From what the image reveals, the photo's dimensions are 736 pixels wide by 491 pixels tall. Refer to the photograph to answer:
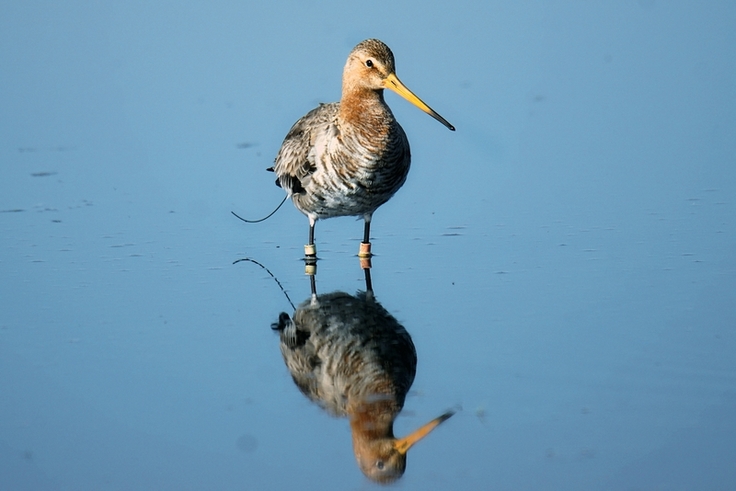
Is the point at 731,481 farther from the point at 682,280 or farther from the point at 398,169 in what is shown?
the point at 398,169

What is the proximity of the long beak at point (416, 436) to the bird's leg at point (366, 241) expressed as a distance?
3047 mm

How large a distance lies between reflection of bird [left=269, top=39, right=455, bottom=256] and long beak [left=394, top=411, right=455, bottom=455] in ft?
10.1

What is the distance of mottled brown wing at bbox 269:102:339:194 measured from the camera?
9016 millimetres

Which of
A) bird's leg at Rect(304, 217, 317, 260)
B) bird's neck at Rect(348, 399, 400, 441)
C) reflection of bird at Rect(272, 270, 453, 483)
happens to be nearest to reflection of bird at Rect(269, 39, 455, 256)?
bird's leg at Rect(304, 217, 317, 260)

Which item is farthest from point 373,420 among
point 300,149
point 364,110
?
point 300,149

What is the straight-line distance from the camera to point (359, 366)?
6586mm

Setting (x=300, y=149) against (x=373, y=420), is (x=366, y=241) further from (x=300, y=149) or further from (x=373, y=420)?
(x=373, y=420)

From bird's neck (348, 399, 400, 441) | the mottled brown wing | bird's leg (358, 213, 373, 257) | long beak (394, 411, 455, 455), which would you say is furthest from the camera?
the mottled brown wing

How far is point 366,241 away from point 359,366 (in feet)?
7.94

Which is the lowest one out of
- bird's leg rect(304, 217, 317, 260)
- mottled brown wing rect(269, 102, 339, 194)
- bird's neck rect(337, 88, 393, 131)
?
bird's leg rect(304, 217, 317, 260)

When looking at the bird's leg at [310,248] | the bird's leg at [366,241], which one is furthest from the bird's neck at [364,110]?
the bird's leg at [310,248]

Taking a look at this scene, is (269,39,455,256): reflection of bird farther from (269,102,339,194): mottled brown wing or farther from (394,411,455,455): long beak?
(394,411,455,455): long beak

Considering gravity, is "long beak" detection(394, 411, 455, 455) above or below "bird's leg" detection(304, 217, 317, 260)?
below

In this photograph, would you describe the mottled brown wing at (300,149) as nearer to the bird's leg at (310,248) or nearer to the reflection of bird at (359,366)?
the bird's leg at (310,248)
